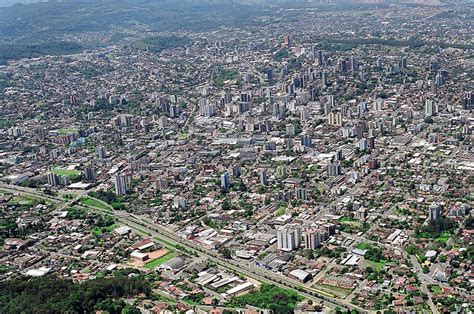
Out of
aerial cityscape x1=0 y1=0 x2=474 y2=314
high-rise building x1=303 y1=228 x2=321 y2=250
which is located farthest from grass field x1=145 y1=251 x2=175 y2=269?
high-rise building x1=303 y1=228 x2=321 y2=250

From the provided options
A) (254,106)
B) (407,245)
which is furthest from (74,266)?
(254,106)

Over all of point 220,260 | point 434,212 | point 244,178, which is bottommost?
point 244,178

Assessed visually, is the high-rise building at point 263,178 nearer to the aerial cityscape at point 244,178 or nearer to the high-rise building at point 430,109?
the aerial cityscape at point 244,178

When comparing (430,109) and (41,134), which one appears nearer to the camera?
(430,109)

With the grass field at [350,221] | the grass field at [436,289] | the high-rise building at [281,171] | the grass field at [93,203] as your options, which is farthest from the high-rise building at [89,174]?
the grass field at [436,289]

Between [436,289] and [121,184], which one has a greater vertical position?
[121,184]


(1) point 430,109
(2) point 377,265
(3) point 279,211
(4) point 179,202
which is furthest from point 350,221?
(1) point 430,109

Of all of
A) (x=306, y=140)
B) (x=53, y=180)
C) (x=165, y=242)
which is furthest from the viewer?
(x=306, y=140)

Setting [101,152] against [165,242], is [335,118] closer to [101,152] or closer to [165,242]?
[101,152]

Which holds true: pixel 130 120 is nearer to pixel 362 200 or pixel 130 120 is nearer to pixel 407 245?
pixel 362 200
